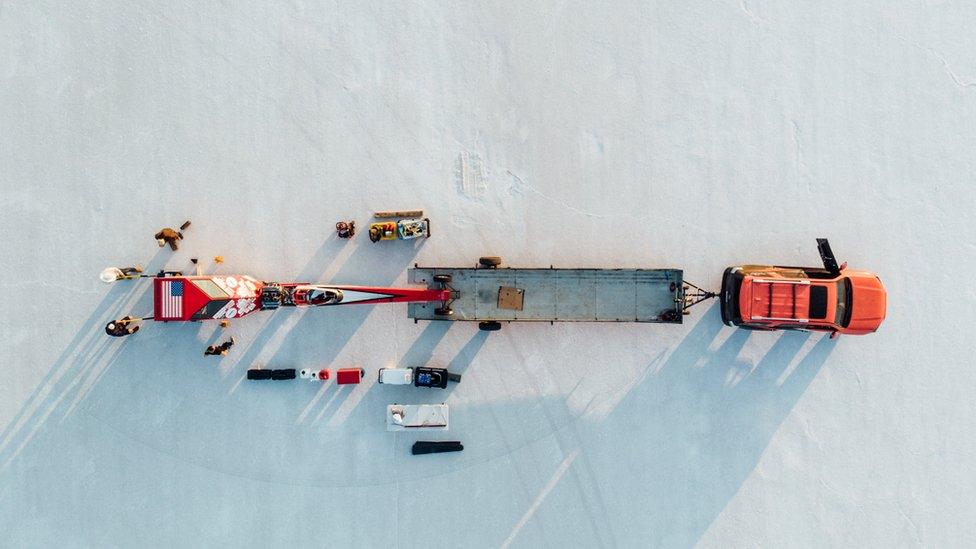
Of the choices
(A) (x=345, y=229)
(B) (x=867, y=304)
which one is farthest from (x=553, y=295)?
(B) (x=867, y=304)

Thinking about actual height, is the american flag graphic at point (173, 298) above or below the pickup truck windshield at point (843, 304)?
above

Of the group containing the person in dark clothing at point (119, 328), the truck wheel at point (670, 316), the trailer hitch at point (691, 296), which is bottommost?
the truck wheel at point (670, 316)

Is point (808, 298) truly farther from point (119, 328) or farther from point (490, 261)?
point (119, 328)

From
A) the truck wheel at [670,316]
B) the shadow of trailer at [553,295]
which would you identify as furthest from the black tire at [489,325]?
the truck wheel at [670,316]

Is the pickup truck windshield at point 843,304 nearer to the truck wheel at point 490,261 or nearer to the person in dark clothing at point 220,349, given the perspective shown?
the truck wheel at point 490,261

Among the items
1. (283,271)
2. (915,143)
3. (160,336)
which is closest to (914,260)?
(915,143)

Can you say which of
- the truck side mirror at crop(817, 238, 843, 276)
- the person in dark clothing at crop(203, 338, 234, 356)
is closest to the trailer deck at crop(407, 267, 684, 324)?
the truck side mirror at crop(817, 238, 843, 276)

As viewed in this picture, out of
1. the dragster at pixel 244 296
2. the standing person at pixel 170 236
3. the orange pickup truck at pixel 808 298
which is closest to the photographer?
the dragster at pixel 244 296

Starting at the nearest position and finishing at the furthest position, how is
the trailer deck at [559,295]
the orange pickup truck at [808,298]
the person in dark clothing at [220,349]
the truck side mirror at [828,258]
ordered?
the orange pickup truck at [808,298]
the truck side mirror at [828,258]
the trailer deck at [559,295]
the person in dark clothing at [220,349]
